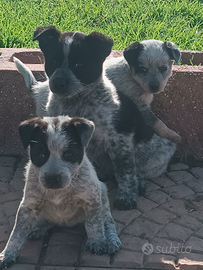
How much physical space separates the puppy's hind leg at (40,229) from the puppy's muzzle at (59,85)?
1.11 metres

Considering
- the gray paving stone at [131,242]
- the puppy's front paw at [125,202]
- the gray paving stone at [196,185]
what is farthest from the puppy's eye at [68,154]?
the gray paving stone at [196,185]

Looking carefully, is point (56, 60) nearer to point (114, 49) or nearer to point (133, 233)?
point (133, 233)

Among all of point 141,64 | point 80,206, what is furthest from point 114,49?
point 80,206

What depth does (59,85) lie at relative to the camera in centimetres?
413

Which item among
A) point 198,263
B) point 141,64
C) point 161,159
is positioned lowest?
point 161,159

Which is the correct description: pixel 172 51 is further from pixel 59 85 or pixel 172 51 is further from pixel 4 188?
pixel 4 188

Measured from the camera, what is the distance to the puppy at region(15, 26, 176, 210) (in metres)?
4.18

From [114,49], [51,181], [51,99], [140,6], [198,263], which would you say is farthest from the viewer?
[140,6]

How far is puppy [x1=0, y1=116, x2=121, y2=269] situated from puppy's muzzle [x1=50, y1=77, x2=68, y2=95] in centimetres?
64

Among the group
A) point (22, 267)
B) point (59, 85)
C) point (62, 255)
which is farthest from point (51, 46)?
point (22, 267)

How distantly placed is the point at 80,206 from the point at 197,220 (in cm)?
107

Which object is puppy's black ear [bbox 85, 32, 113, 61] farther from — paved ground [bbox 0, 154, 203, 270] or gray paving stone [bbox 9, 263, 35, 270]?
gray paving stone [bbox 9, 263, 35, 270]

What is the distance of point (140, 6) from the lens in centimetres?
786

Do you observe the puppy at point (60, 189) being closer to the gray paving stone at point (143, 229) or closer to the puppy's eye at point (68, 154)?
the puppy's eye at point (68, 154)
